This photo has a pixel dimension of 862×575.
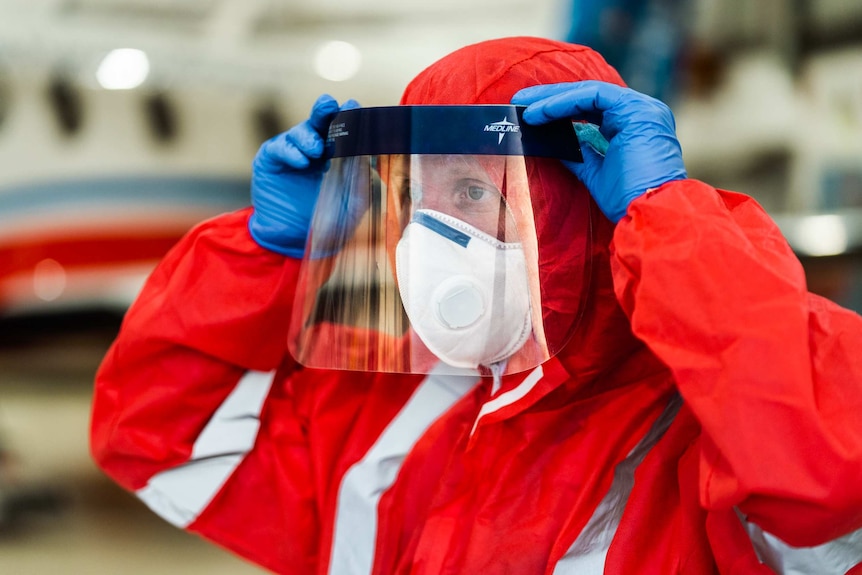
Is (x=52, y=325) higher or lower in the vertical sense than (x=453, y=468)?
lower

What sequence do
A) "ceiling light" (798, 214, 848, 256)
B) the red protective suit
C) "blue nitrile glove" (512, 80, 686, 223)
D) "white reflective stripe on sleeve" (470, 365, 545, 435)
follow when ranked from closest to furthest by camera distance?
the red protective suit < "blue nitrile glove" (512, 80, 686, 223) < "white reflective stripe on sleeve" (470, 365, 545, 435) < "ceiling light" (798, 214, 848, 256)

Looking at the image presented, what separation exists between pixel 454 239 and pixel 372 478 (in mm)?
293

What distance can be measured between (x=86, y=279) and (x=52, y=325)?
28 centimetres

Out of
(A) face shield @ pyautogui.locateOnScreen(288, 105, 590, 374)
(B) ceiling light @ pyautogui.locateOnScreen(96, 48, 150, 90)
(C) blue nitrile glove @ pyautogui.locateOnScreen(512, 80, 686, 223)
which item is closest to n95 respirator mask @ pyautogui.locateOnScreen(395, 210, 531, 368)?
(A) face shield @ pyautogui.locateOnScreen(288, 105, 590, 374)

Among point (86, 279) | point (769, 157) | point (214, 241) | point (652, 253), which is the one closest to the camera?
point (652, 253)

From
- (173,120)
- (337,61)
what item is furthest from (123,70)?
(337,61)

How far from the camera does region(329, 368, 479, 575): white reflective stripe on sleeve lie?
0.91 metres

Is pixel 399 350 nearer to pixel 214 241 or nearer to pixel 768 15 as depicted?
pixel 214 241

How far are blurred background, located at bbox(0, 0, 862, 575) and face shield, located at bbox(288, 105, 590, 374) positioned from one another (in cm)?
213

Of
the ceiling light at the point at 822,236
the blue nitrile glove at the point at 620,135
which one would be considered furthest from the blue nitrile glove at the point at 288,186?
the ceiling light at the point at 822,236

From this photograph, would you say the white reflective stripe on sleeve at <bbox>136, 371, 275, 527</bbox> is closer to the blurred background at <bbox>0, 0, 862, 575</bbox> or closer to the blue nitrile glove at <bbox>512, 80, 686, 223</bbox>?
the blue nitrile glove at <bbox>512, 80, 686, 223</bbox>

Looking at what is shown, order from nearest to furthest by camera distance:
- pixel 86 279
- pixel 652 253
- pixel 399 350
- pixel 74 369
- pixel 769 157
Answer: pixel 652 253 → pixel 399 350 → pixel 86 279 → pixel 769 157 → pixel 74 369

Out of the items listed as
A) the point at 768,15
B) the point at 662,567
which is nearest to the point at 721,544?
the point at 662,567

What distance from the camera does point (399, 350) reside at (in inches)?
33.3
